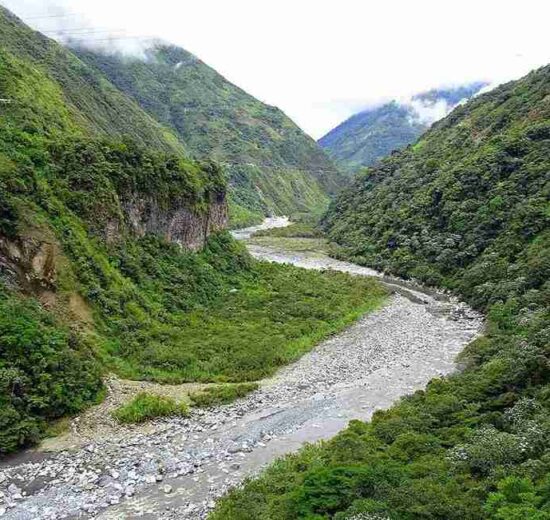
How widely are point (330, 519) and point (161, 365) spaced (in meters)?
20.8

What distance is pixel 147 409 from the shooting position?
30281mm

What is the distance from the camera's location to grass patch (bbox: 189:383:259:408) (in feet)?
→ 107

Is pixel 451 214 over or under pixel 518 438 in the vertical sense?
over

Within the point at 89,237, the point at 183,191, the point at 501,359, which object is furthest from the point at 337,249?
the point at 501,359

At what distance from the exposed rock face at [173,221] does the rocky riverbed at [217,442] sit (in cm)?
1891

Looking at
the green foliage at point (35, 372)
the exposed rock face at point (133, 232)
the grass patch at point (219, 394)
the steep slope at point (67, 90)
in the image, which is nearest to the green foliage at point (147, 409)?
the grass patch at point (219, 394)

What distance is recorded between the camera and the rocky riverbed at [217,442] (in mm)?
22562

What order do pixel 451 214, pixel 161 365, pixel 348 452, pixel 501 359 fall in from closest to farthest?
pixel 348 452
pixel 501 359
pixel 161 365
pixel 451 214

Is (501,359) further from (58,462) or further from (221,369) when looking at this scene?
(58,462)

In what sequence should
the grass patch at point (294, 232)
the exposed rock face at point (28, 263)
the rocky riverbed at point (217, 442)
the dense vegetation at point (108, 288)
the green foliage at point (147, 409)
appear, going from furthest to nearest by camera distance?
the grass patch at point (294, 232) < the exposed rock face at point (28, 263) < the dense vegetation at point (108, 288) < the green foliage at point (147, 409) < the rocky riverbed at point (217, 442)

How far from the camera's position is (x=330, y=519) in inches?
696

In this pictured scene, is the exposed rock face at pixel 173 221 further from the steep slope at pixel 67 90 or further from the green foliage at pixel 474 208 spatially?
the green foliage at pixel 474 208

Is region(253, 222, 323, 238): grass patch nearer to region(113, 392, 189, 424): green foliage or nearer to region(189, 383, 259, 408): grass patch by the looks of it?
region(189, 383, 259, 408): grass patch

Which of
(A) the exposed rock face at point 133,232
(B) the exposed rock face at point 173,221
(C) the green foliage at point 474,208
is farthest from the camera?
(C) the green foliage at point 474,208
